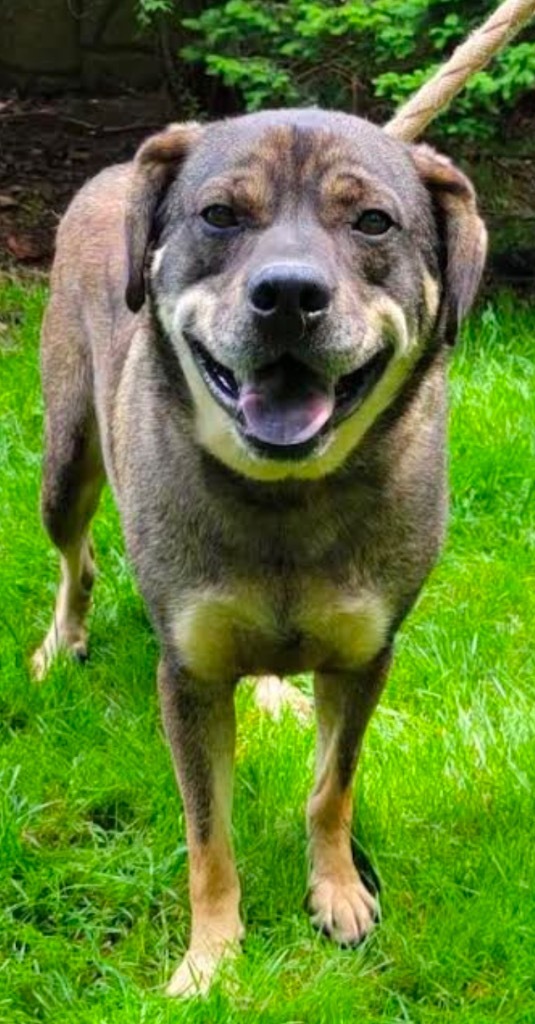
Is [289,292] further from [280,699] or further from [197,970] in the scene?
[280,699]

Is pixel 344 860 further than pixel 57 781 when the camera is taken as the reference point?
No

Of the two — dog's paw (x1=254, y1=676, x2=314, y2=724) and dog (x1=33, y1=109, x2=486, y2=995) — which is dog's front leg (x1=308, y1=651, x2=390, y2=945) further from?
dog's paw (x1=254, y1=676, x2=314, y2=724)

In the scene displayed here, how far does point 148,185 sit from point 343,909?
151 cm

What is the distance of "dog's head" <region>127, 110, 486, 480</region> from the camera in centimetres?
273

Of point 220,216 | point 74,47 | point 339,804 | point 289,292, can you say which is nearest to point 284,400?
point 289,292

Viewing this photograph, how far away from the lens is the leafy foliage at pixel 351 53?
5.93 meters

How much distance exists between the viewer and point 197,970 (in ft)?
10.5

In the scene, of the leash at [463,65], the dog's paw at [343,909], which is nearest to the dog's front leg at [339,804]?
the dog's paw at [343,909]

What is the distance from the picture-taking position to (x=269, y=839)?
3.62 metres


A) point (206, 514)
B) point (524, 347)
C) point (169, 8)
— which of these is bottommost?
point (524, 347)

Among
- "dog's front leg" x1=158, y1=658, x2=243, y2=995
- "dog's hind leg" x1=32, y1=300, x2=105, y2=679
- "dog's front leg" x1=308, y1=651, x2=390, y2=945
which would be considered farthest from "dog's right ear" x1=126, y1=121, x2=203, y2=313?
"dog's hind leg" x1=32, y1=300, x2=105, y2=679

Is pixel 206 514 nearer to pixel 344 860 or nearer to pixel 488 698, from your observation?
pixel 344 860

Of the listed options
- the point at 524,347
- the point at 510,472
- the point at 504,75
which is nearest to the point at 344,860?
the point at 510,472

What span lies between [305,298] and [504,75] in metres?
3.55
